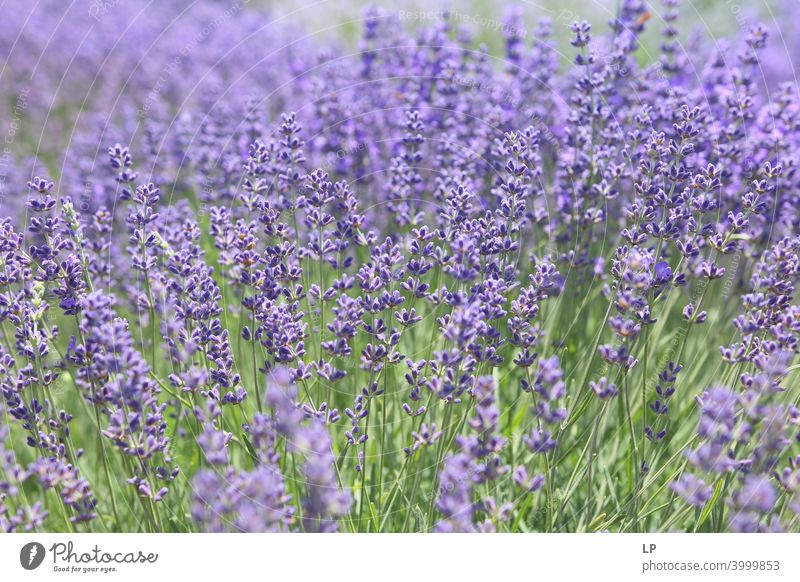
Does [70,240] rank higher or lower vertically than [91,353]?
higher

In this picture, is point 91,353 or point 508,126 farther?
point 508,126

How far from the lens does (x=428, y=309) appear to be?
3.37m

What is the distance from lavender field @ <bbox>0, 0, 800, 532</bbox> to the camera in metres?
2.00

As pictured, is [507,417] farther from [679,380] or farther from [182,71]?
[182,71]

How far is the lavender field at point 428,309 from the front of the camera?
2.00m

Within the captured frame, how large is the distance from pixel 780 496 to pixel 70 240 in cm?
239

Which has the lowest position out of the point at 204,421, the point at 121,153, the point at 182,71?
the point at 204,421

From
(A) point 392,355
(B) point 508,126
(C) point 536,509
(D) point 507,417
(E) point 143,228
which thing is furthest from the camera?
(B) point 508,126

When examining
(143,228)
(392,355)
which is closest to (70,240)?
(143,228)

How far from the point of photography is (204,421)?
2.00m

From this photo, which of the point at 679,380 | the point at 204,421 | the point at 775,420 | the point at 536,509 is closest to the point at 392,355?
the point at 204,421

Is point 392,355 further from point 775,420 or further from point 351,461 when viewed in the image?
point 775,420

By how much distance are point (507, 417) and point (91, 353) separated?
1.51m

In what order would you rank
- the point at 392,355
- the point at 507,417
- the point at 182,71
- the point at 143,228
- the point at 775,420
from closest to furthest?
1. the point at 775,420
2. the point at 392,355
3. the point at 143,228
4. the point at 507,417
5. the point at 182,71
